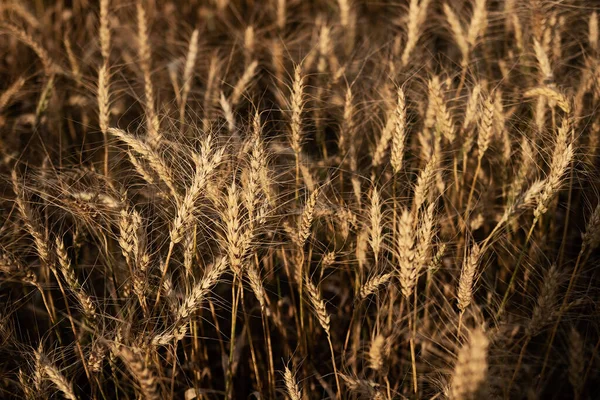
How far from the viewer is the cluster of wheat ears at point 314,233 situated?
170 centimetres

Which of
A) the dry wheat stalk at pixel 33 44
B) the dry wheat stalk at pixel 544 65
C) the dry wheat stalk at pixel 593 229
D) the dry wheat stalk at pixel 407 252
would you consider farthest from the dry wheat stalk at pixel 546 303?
the dry wheat stalk at pixel 33 44

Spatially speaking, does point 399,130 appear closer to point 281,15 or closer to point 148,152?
→ point 148,152

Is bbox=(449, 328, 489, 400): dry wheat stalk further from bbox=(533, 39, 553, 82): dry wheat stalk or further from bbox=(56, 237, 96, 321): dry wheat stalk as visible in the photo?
bbox=(533, 39, 553, 82): dry wheat stalk

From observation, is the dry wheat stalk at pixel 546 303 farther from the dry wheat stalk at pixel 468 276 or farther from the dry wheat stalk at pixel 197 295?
the dry wheat stalk at pixel 197 295

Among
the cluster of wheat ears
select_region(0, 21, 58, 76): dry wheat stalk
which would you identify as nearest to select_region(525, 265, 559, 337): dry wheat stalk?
the cluster of wheat ears

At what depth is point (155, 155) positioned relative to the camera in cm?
174

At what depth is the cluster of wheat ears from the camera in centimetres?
170

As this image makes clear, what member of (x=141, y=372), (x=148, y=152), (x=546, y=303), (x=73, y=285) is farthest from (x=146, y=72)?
(x=546, y=303)

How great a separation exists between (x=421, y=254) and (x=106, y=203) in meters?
1.07

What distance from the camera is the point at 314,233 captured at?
1979mm

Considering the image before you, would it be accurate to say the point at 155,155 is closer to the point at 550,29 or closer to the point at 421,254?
the point at 421,254

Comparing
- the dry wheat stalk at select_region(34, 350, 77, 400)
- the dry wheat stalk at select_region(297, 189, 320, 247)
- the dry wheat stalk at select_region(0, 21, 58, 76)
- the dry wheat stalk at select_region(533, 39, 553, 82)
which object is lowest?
the dry wheat stalk at select_region(34, 350, 77, 400)

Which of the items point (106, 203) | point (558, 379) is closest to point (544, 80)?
point (558, 379)

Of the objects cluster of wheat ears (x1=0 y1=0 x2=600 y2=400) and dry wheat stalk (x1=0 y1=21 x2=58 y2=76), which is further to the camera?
dry wheat stalk (x1=0 y1=21 x2=58 y2=76)
